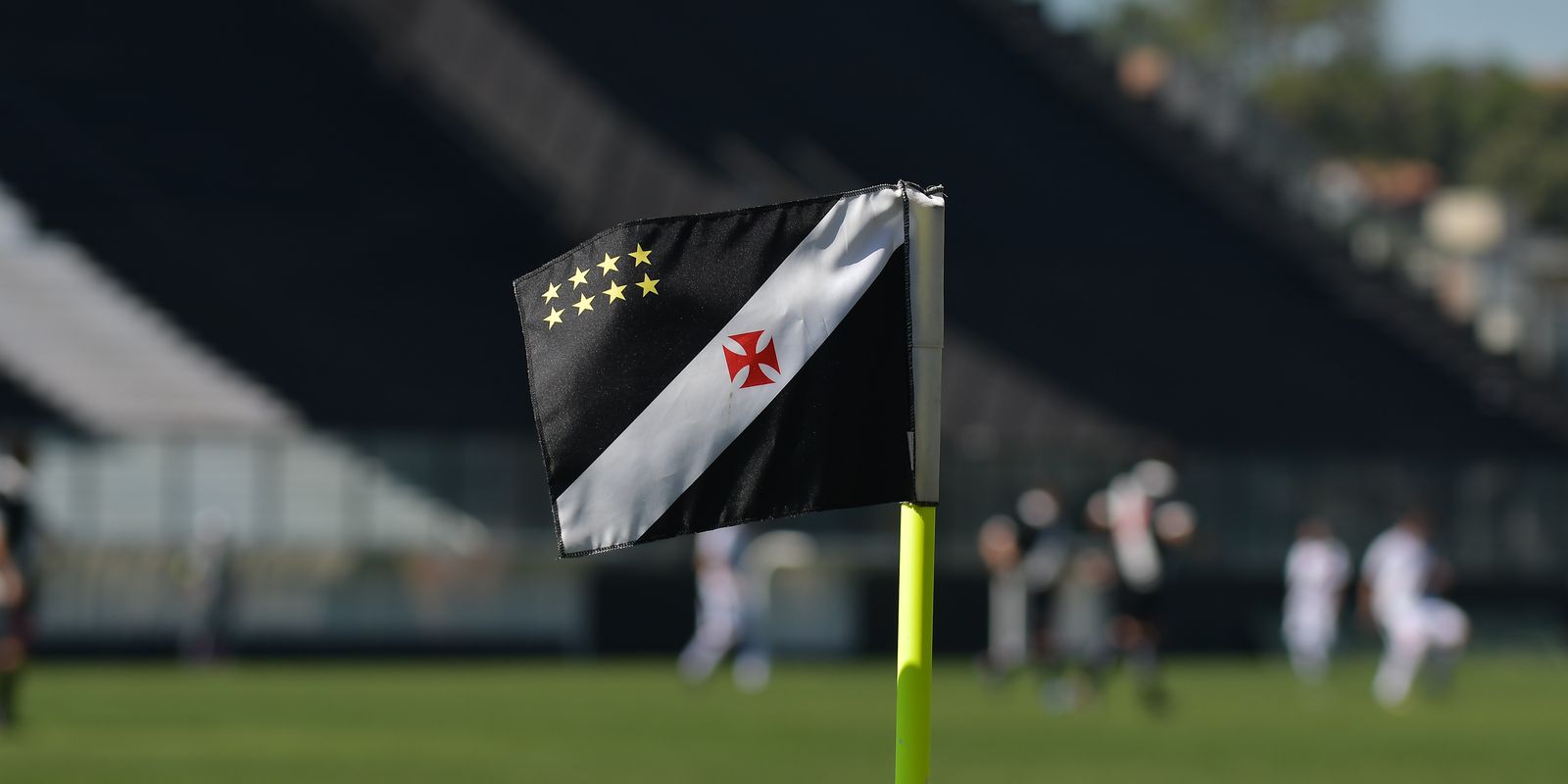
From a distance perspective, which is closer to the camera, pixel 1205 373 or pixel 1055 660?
pixel 1055 660

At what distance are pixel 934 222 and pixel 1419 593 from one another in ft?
85.8

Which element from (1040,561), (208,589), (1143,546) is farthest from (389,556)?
(1143,546)

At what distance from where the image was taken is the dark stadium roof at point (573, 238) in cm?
4312

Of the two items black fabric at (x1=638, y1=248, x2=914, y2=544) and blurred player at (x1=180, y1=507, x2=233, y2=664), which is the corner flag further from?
blurred player at (x1=180, y1=507, x2=233, y2=664)

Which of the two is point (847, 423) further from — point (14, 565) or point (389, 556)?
point (389, 556)

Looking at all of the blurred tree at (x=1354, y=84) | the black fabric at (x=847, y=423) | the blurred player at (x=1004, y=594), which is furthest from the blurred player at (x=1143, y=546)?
the blurred tree at (x=1354, y=84)

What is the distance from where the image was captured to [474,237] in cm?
4616

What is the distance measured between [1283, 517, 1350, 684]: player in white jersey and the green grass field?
1.68m

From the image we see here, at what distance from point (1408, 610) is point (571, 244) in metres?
18.5

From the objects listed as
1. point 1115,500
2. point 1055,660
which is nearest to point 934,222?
point 1115,500

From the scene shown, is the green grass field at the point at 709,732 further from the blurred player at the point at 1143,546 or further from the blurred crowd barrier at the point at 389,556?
the blurred crowd barrier at the point at 389,556

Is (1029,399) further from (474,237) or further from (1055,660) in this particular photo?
(1055,660)

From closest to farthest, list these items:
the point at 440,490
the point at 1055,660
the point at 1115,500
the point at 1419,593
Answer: the point at 1115,500, the point at 1055,660, the point at 1419,593, the point at 440,490

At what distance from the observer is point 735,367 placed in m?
6.81
